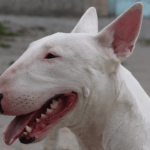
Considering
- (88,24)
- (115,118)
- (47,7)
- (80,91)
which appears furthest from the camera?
(47,7)

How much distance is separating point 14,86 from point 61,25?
32.7 feet

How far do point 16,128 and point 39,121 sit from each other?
15cm

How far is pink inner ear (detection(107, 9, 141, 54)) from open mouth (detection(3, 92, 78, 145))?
0.45 metres

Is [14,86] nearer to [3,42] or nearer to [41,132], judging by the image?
[41,132]

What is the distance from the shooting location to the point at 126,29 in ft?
5.99

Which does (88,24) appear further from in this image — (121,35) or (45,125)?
(45,125)

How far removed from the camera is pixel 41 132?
1753 mm

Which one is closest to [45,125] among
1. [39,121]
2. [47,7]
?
[39,121]

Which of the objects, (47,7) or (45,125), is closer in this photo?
(45,125)

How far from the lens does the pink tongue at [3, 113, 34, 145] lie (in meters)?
1.74

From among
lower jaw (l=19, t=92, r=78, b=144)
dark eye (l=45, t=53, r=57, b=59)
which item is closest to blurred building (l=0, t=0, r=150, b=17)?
dark eye (l=45, t=53, r=57, b=59)

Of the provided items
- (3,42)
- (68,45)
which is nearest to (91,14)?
(68,45)

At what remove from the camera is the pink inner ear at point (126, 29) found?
5.83ft

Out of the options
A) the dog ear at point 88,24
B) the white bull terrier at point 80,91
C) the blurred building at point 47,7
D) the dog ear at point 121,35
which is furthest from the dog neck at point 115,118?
the blurred building at point 47,7
